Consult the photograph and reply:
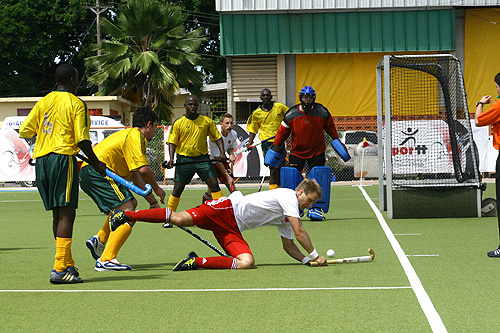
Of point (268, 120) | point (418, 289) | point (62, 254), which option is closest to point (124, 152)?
point (62, 254)

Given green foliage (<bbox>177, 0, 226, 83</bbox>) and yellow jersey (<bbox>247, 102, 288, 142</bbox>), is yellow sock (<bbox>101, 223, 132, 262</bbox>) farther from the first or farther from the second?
green foliage (<bbox>177, 0, 226, 83</bbox>)

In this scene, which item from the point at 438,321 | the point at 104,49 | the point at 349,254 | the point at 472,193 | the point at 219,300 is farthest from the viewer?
the point at 104,49

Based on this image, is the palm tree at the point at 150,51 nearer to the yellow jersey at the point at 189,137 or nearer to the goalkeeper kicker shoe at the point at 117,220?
the yellow jersey at the point at 189,137

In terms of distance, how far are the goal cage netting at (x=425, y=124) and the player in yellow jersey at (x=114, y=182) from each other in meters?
5.25

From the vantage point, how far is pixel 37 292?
6.40 metres

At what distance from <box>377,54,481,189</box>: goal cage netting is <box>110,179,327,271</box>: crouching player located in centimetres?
509

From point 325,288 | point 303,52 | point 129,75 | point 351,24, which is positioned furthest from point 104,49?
point 325,288

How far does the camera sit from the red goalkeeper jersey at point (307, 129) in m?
12.1

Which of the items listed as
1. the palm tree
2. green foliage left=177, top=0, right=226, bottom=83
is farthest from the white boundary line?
green foliage left=177, top=0, right=226, bottom=83

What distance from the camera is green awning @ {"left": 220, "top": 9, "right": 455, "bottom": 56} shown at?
30.3 m

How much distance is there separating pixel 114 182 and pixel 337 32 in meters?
23.8

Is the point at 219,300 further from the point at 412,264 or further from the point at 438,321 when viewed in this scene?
the point at 412,264

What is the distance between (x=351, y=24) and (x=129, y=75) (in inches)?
345

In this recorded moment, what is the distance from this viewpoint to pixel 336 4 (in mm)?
30156
